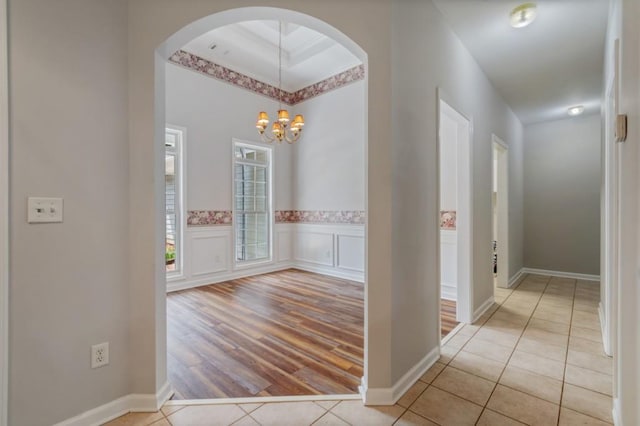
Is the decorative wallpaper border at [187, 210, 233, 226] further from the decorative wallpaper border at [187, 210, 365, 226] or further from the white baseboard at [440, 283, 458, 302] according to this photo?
the white baseboard at [440, 283, 458, 302]

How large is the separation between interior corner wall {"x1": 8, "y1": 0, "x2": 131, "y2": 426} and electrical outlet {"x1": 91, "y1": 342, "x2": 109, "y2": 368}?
1.0 inches

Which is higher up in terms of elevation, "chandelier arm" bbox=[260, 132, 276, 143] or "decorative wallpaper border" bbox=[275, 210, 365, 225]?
"chandelier arm" bbox=[260, 132, 276, 143]

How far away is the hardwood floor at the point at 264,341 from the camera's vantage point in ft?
6.34

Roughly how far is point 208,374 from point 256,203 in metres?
3.59

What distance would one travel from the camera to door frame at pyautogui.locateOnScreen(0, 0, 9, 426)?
127cm

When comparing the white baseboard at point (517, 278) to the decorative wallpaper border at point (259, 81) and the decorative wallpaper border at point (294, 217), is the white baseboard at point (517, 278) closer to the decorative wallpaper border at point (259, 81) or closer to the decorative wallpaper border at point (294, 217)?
the decorative wallpaper border at point (294, 217)

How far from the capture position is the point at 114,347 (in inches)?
63.8

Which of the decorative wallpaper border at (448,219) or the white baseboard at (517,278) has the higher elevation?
the decorative wallpaper border at (448,219)

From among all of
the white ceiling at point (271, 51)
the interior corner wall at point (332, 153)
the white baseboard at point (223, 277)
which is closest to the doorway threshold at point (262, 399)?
the white baseboard at point (223, 277)

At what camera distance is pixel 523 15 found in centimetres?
227

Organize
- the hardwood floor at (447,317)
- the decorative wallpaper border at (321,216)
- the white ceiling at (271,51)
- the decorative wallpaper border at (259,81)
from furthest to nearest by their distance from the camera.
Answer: the decorative wallpaper border at (321,216), the decorative wallpaper border at (259,81), the white ceiling at (271,51), the hardwood floor at (447,317)

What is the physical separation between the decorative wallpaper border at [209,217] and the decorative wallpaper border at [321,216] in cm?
103

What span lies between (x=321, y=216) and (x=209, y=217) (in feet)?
6.26

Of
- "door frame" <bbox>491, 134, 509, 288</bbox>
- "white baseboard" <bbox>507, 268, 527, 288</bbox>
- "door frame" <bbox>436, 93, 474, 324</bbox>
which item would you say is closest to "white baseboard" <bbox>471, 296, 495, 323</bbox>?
"door frame" <bbox>436, 93, 474, 324</bbox>
